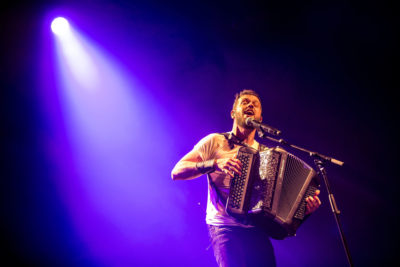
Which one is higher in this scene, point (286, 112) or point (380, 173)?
point (286, 112)

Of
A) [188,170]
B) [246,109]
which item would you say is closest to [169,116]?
[246,109]

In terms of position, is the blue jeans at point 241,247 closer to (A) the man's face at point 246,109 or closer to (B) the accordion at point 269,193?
(B) the accordion at point 269,193

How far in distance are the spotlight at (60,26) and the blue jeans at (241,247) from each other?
4.82 meters

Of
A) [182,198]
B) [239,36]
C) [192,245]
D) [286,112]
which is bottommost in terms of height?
[192,245]

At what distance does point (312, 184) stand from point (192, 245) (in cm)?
244

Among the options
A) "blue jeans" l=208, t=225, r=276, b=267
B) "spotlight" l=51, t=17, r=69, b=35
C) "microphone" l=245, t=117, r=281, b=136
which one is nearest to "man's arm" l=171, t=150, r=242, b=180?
"microphone" l=245, t=117, r=281, b=136

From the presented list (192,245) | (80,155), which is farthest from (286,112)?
(80,155)

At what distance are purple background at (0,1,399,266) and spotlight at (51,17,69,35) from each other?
0.54 ft

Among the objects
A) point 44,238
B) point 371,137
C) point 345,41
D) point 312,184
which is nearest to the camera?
point 312,184

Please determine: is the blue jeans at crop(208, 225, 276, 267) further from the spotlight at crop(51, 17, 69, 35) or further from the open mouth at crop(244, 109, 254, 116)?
the spotlight at crop(51, 17, 69, 35)

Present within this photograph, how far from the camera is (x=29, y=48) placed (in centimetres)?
474

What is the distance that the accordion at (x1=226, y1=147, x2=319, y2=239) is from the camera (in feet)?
7.23

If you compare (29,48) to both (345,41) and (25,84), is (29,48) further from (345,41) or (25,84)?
(345,41)

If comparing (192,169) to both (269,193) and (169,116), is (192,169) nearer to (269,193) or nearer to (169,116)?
(269,193)
